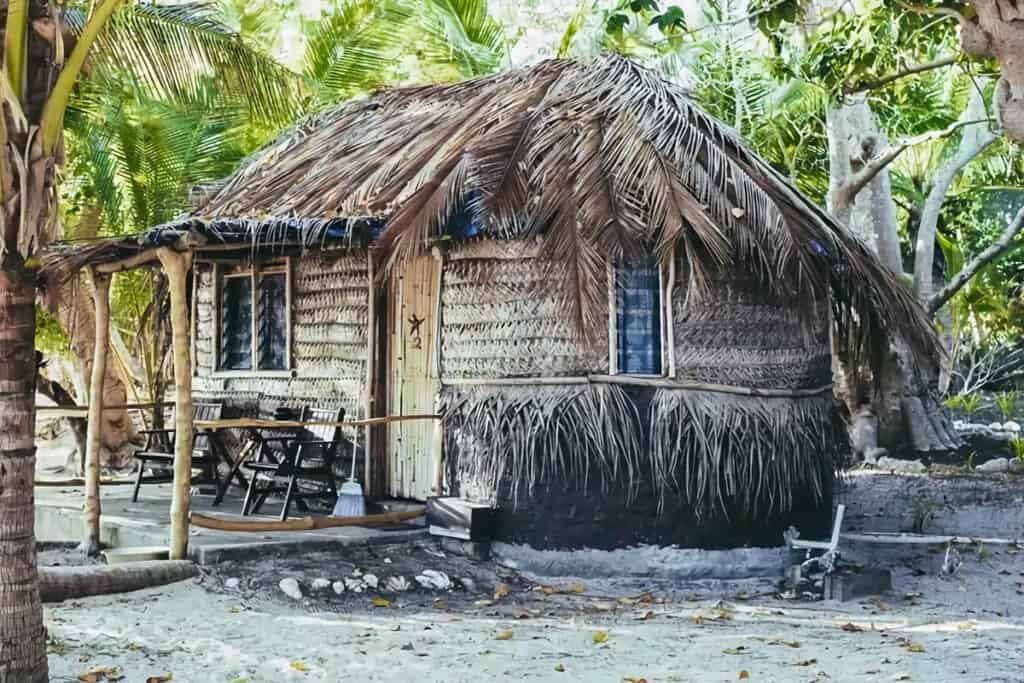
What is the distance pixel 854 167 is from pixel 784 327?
24.6 ft

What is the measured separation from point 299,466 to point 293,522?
48cm

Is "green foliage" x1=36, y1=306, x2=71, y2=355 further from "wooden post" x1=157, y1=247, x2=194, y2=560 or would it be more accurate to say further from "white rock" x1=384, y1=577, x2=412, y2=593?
"white rock" x1=384, y1=577, x2=412, y2=593

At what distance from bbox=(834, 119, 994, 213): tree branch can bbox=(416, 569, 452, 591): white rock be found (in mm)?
7862

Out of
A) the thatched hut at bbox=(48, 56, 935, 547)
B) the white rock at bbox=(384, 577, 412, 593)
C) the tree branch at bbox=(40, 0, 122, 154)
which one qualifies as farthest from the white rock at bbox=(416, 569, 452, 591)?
the tree branch at bbox=(40, 0, 122, 154)

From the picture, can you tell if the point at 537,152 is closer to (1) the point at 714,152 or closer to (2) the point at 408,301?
(1) the point at 714,152

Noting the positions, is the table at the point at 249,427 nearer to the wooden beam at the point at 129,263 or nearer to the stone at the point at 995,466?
the wooden beam at the point at 129,263

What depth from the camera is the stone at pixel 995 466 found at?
49.3 ft

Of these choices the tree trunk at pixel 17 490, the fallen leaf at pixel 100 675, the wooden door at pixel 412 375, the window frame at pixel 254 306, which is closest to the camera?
the tree trunk at pixel 17 490

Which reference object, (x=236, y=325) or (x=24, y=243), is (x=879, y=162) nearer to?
(x=236, y=325)

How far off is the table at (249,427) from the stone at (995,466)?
317 inches

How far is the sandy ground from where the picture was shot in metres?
6.71

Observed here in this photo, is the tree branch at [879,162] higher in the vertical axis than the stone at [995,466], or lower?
higher

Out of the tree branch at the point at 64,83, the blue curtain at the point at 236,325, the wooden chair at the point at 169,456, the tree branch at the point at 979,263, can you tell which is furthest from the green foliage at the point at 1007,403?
the tree branch at the point at 64,83

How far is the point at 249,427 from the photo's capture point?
1000 cm
